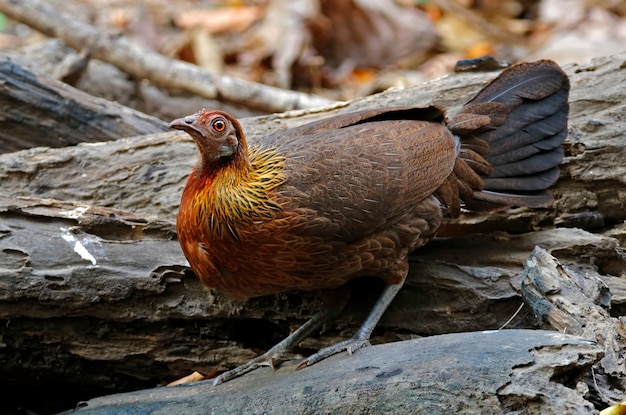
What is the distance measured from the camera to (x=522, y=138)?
13.5 ft

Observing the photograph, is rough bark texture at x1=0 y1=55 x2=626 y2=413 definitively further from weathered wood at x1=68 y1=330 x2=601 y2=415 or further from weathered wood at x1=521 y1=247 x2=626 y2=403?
weathered wood at x1=68 y1=330 x2=601 y2=415


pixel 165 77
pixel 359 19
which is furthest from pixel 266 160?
pixel 359 19

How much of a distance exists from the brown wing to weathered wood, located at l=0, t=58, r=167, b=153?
1.63m

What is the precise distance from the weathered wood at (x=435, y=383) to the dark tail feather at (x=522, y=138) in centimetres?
111

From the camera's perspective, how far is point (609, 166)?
432cm

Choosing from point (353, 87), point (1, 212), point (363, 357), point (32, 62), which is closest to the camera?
point (363, 357)

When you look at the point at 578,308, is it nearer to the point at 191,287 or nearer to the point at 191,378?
the point at 191,287

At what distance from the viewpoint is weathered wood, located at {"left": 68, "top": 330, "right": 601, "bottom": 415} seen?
2.88 metres

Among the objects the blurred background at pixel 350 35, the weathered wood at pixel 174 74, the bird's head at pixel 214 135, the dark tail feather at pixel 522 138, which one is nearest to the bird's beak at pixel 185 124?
the bird's head at pixel 214 135

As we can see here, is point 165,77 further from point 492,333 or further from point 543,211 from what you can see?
point 492,333

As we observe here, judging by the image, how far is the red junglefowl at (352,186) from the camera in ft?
11.5

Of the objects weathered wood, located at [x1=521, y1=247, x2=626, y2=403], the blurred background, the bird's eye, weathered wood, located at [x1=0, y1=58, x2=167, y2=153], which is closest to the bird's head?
the bird's eye

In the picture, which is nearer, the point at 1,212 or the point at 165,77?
the point at 1,212

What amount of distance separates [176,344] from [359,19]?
17.4ft
